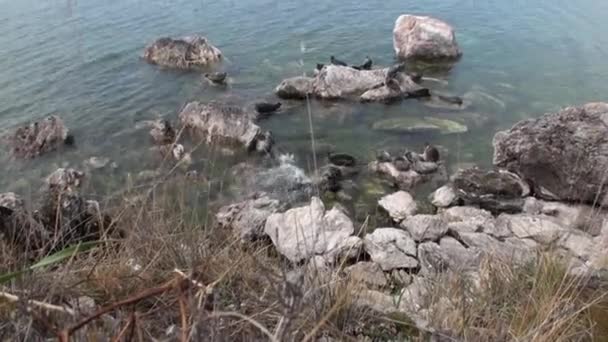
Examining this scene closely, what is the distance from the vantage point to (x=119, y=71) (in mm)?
13773

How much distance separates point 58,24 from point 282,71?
23.0 ft

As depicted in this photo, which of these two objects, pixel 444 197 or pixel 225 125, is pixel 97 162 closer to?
pixel 225 125

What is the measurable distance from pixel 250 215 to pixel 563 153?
495 cm

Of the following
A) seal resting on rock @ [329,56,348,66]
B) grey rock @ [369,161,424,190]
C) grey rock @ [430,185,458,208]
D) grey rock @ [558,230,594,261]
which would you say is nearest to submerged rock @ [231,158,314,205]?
grey rock @ [369,161,424,190]

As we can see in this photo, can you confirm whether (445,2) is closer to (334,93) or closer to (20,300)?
(334,93)

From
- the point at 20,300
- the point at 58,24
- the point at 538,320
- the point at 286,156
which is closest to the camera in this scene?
the point at 20,300

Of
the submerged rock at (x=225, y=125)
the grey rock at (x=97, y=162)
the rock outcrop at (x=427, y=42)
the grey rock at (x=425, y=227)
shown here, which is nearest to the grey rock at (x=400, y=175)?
the grey rock at (x=425, y=227)

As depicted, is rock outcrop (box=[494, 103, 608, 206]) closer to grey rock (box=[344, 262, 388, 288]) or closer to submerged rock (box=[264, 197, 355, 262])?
submerged rock (box=[264, 197, 355, 262])

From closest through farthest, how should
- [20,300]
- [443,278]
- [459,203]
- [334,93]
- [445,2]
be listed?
[20,300] < [443,278] < [459,203] < [334,93] < [445,2]

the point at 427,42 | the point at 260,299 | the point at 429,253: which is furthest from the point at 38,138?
the point at 427,42

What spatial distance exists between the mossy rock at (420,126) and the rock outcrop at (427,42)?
389 centimetres

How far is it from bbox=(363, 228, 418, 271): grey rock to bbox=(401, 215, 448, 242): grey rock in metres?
0.20

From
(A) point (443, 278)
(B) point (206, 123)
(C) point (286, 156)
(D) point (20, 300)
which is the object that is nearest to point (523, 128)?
(C) point (286, 156)

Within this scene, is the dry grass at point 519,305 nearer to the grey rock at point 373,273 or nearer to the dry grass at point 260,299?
the dry grass at point 260,299
